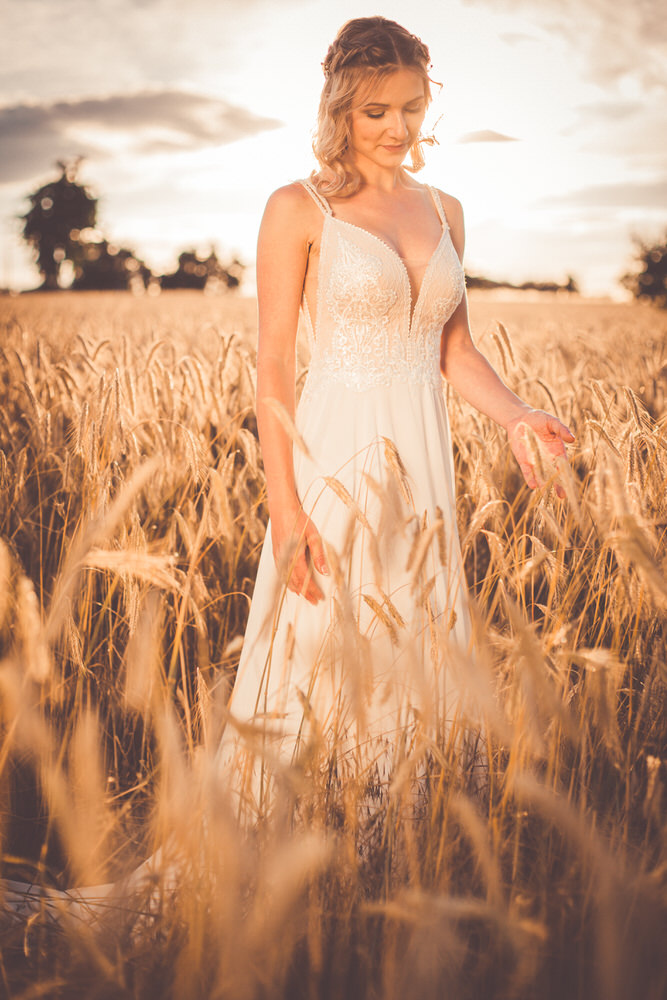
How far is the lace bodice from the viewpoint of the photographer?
1.65 m

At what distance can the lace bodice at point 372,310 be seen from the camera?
165 cm

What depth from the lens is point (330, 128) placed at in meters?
1.72

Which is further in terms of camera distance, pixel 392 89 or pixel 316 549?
pixel 392 89

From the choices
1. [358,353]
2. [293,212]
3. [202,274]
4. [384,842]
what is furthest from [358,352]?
[202,274]

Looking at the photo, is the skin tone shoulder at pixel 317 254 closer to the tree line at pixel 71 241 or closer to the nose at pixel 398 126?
the nose at pixel 398 126

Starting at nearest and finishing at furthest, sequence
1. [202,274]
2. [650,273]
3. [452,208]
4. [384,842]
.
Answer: [384,842] < [452,208] < [650,273] < [202,274]

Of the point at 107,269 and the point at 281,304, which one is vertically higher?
the point at 107,269

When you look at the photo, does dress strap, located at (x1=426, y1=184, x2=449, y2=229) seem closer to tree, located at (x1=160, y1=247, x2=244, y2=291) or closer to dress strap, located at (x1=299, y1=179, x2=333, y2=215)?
dress strap, located at (x1=299, y1=179, x2=333, y2=215)

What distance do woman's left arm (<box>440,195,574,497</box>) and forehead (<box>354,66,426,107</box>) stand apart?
36 cm

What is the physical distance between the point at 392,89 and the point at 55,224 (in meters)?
59.1

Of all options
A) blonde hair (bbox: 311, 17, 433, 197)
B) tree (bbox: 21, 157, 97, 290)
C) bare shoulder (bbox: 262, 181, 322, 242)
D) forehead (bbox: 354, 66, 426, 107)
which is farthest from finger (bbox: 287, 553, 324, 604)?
tree (bbox: 21, 157, 97, 290)

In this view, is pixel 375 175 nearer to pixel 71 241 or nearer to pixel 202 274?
pixel 71 241

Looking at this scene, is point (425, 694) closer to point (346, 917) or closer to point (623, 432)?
point (346, 917)

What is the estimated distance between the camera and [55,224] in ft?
172
